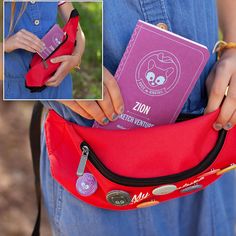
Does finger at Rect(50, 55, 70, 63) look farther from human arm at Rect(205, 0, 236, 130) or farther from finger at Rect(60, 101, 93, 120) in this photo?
human arm at Rect(205, 0, 236, 130)

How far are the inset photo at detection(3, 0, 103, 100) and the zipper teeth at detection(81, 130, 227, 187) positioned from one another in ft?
0.51

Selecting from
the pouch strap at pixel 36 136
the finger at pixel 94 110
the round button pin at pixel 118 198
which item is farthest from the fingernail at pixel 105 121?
the pouch strap at pixel 36 136

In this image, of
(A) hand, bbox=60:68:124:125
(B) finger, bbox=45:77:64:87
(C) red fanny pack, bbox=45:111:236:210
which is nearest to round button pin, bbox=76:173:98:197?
(C) red fanny pack, bbox=45:111:236:210

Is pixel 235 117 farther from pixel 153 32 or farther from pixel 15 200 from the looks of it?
pixel 15 200

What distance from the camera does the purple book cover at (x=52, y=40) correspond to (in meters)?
0.71

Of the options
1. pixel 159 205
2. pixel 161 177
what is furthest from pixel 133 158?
pixel 159 205

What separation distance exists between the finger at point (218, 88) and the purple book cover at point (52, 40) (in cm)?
28

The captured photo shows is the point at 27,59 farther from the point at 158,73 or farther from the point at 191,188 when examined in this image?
the point at 191,188

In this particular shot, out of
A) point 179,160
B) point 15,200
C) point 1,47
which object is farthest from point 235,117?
point 15,200

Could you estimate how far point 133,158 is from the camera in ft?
2.79

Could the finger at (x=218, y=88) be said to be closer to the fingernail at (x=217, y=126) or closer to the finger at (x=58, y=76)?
the fingernail at (x=217, y=126)

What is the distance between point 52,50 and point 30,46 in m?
0.03

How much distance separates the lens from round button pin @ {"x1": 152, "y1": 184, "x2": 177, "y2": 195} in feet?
2.87

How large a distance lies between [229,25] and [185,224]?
37 centimetres
